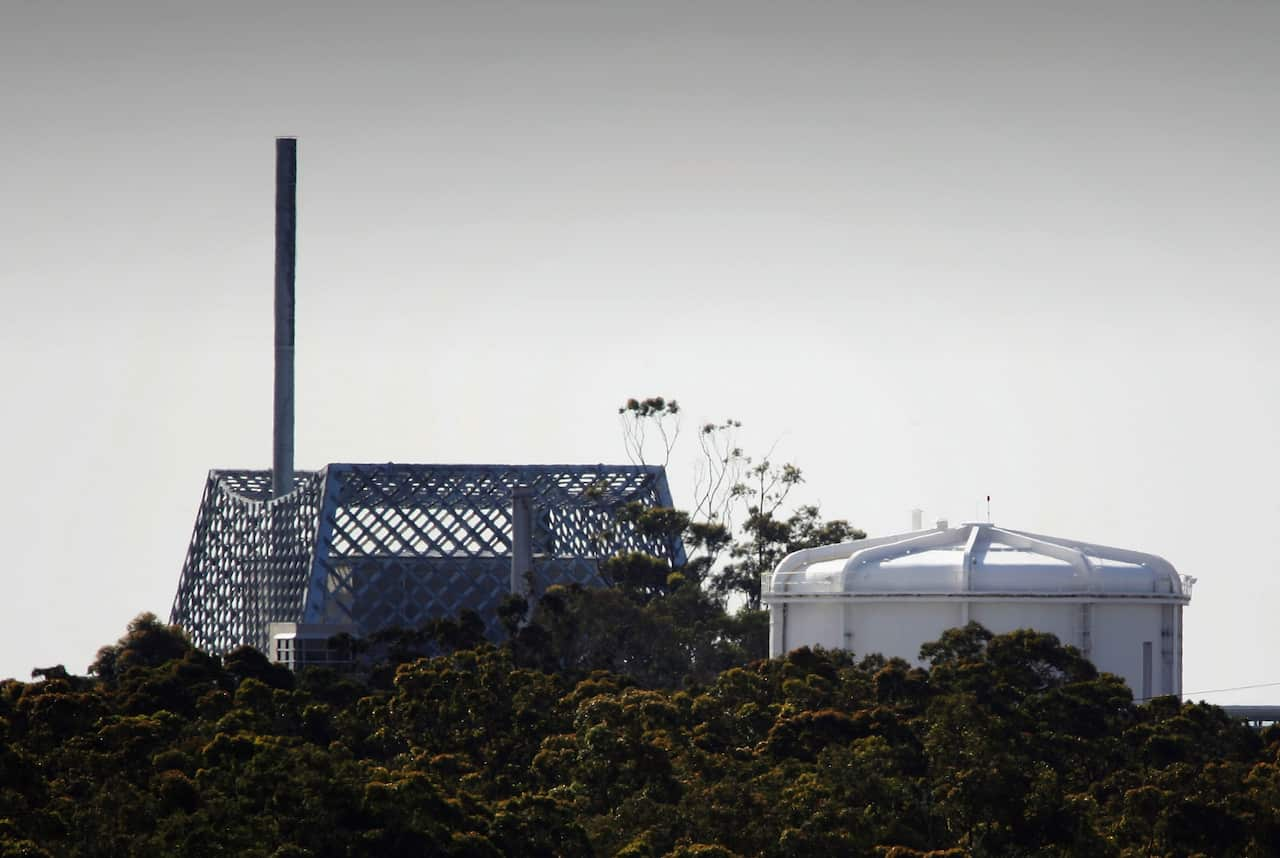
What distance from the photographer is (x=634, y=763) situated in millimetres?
73375

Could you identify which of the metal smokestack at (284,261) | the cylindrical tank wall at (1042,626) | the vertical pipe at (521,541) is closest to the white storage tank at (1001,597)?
the cylindrical tank wall at (1042,626)

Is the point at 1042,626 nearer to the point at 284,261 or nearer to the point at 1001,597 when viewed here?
the point at 1001,597

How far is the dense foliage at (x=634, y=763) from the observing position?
200 ft

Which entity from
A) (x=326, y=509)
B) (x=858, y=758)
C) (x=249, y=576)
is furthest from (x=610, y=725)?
(x=249, y=576)

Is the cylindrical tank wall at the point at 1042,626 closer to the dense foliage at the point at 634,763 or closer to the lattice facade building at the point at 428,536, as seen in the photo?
the dense foliage at the point at 634,763

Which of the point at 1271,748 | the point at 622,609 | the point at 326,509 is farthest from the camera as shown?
the point at 326,509

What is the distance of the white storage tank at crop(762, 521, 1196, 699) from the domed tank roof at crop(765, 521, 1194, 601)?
1.4 inches

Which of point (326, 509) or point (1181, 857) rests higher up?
point (326, 509)

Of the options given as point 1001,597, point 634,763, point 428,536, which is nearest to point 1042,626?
point 1001,597

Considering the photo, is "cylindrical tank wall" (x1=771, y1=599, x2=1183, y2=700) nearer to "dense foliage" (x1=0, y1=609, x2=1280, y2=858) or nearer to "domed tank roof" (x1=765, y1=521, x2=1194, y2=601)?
"domed tank roof" (x1=765, y1=521, x2=1194, y2=601)

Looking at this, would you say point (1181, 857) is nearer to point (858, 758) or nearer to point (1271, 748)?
point (858, 758)

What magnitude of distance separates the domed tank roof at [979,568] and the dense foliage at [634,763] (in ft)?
16.1

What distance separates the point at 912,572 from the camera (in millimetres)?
101188

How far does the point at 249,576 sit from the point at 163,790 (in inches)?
4550
